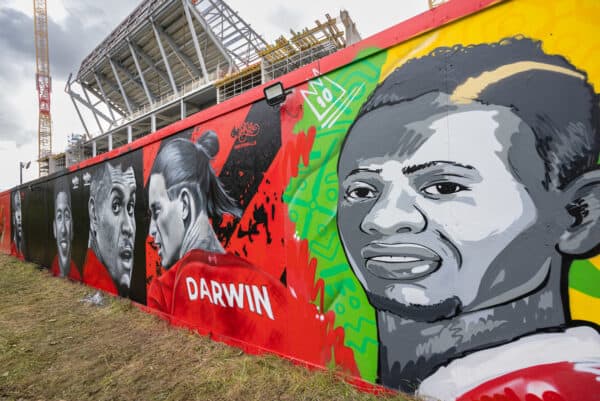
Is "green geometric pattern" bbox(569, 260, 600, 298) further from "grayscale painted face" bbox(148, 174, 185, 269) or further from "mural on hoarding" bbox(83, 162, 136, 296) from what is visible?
"mural on hoarding" bbox(83, 162, 136, 296)

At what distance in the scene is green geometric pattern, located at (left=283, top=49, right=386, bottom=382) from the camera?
7.27ft

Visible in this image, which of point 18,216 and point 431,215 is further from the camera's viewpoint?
point 18,216

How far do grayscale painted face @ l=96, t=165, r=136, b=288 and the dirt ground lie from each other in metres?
0.75

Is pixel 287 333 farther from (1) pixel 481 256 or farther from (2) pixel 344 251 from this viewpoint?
(1) pixel 481 256

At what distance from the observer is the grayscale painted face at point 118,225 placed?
4863 millimetres

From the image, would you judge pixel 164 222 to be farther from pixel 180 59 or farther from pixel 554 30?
pixel 180 59

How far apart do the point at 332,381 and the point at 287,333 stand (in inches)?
23.9

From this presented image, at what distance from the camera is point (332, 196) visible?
7.94 feet

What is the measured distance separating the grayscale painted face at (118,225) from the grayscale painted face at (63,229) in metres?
2.20

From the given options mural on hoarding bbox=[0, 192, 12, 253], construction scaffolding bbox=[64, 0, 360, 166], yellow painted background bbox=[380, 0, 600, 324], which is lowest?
mural on hoarding bbox=[0, 192, 12, 253]

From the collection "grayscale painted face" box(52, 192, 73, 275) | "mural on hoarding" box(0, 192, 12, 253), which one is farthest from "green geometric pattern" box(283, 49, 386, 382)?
"mural on hoarding" box(0, 192, 12, 253)

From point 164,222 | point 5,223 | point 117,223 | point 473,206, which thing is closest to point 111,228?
point 117,223

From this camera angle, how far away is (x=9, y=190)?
36.9ft

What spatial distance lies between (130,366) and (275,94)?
3.37 m
